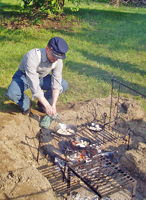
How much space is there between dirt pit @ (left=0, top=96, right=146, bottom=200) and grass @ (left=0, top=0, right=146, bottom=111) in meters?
0.69

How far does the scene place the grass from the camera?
21.0 feet

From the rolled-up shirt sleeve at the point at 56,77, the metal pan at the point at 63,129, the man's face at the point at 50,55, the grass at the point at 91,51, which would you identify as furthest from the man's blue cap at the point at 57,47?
the grass at the point at 91,51

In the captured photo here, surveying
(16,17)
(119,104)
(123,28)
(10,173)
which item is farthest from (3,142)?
(123,28)

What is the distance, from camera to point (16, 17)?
1063 centimetres

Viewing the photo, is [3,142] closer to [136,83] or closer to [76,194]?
[76,194]

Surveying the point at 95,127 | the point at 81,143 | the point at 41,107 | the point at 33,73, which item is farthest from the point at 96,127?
the point at 33,73

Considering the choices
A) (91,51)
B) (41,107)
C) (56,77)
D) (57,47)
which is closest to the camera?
(57,47)

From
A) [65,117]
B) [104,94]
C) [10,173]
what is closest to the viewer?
[10,173]

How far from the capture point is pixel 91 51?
8.77m

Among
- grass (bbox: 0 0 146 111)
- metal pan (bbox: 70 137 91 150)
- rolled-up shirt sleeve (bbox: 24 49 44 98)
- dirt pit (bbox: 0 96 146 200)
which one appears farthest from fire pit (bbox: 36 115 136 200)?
grass (bbox: 0 0 146 111)

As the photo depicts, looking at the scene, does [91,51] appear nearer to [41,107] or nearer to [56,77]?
[41,107]

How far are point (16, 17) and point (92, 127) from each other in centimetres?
797

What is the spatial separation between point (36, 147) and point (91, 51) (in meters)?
5.45

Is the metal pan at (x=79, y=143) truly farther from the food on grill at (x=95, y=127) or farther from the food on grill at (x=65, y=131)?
the food on grill at (x=95, y=127)
